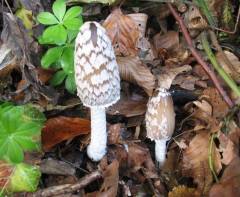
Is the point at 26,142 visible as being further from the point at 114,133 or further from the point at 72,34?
the point at 72,34

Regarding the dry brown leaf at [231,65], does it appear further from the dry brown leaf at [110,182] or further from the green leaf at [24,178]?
the green leaf at [24,178]

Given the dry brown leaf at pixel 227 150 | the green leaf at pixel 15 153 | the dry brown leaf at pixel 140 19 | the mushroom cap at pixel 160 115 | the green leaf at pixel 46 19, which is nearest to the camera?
the green leaf at pixel 15 153

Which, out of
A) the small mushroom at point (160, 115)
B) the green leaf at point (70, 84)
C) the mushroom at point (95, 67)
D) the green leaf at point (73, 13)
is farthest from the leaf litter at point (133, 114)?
the mushroom at point (95, 67)

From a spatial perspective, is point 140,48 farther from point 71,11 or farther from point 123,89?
point 71,11

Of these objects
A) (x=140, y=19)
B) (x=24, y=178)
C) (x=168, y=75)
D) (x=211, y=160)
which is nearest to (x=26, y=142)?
(x=24, y=178)

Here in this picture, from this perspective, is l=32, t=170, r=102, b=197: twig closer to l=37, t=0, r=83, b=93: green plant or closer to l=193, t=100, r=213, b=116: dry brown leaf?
l=37, t=0, r=83, b=93: green plant

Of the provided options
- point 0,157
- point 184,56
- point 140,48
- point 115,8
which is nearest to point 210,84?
point 184,56

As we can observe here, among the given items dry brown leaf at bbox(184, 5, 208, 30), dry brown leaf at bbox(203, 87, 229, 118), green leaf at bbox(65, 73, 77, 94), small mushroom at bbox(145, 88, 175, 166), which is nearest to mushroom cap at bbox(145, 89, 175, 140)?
small mushroom at bbox(145, 88, 175, 166)
